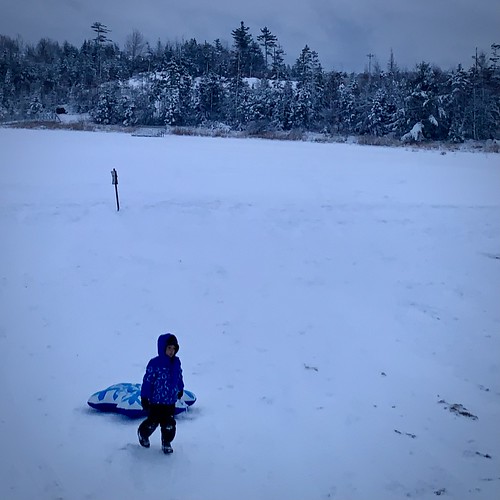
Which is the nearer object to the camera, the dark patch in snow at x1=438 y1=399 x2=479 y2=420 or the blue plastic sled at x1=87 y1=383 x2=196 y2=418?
the blue plastic sled at x1=87 y1=383 x2=196 y2=418

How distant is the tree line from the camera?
43.1m

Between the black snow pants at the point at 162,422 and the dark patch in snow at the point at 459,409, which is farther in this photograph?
the dark patch in snow at the point at 459,409

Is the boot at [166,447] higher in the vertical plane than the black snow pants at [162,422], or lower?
lower

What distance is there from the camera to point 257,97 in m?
50.3

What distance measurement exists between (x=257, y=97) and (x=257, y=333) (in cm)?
4578

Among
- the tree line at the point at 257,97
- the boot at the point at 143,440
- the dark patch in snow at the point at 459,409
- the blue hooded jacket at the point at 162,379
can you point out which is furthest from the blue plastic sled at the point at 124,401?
the tree line at the point at 257,97

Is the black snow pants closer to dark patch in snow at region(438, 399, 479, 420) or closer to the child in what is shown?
the child

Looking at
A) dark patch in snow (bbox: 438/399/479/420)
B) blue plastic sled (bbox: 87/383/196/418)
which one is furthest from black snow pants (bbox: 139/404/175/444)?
dark patch in snow (bbox: 438/399/479/420)

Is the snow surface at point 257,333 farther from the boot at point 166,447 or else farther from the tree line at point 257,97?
Result: the tree line at point 257,97

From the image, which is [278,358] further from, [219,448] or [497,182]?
[497,182]

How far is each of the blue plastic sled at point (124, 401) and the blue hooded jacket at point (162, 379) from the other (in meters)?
0.95

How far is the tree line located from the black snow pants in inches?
1559

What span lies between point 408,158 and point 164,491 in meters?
23.2

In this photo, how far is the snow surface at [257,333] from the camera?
15.8 feet
